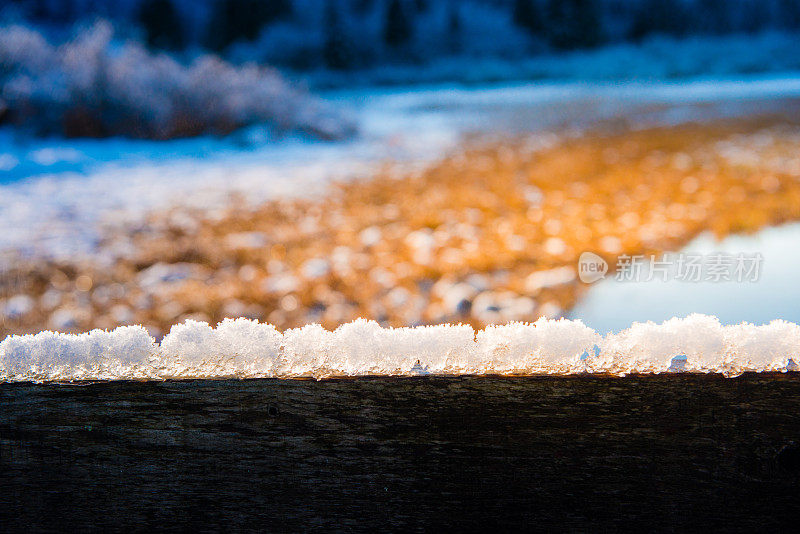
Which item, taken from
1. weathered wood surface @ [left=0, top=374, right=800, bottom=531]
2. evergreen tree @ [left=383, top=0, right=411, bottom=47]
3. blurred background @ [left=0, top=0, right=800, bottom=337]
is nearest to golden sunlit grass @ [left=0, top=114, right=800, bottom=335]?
blurred background @ [left=0, top=0, right=800, bottom=337]

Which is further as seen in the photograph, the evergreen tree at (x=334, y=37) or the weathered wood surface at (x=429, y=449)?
the evergreen tree at (x=334, y=37)

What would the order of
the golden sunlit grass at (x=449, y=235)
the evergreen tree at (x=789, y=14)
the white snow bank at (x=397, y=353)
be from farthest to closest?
1. the evergreen tree at (x=789, y=14)
2. the golden sunlit grass at (x=449, y=235)
3. the white snow bank at (x=397, y=353)

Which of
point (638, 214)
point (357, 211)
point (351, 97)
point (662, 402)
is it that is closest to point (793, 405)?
point (662, 402)

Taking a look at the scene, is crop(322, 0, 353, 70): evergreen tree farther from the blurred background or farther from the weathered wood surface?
the weathered wood surface

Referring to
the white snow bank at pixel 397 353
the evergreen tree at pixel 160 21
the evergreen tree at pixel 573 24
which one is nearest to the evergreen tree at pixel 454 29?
the evergreen tree at pixel 573 24

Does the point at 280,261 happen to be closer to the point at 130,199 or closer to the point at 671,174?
the point at 130,199

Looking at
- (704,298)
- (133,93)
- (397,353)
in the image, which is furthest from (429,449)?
(133,93)

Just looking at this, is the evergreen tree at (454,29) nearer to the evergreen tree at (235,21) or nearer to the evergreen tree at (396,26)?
the evergreen tree at (396,26)

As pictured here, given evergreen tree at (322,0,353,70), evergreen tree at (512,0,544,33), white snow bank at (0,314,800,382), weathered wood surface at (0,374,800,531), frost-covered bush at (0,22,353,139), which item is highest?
evergreen tree at (512,0,544,33)
